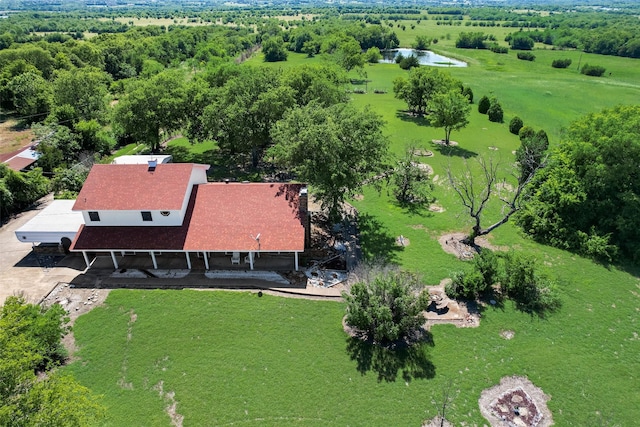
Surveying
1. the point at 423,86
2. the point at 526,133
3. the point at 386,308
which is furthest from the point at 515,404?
the point at 423,86

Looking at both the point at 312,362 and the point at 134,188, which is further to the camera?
the point at 134,188

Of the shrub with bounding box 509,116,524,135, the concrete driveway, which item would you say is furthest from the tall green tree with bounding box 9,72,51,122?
the shrub with bounding box 509,116,524,135

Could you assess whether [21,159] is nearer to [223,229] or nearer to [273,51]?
[223,229]

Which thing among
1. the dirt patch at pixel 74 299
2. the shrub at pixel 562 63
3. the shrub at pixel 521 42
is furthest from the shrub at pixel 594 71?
the dirt patch at pixel 74 299

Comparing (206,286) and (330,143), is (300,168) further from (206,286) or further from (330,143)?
(206,286)

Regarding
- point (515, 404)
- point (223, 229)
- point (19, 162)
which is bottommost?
point (515, 404)

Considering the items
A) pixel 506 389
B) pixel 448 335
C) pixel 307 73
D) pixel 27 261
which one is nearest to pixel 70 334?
pixel 27 261
